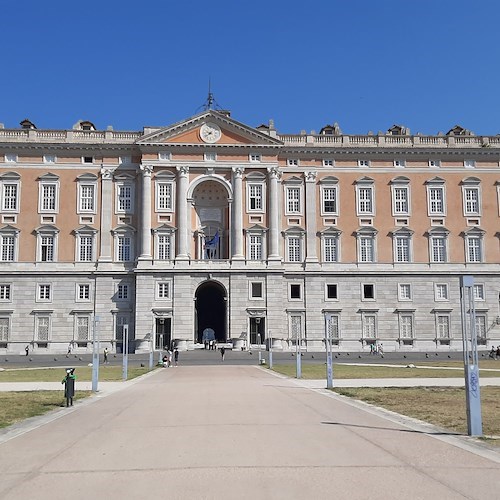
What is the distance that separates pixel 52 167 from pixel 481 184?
4880 centimetres

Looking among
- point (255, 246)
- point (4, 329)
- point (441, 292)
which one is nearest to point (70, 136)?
point (4, 329)

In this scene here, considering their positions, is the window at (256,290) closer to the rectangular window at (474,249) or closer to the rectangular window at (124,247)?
the rectangular window at (124,247)

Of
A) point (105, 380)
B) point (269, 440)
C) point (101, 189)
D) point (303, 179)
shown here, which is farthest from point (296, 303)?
point (269, 440)

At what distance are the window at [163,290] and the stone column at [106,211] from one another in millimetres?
6525

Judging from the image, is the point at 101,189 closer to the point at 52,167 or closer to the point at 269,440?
the point at 52,167

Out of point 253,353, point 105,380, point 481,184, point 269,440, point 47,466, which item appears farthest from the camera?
point 481,184

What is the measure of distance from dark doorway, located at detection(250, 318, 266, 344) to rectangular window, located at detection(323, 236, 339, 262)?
1061cm

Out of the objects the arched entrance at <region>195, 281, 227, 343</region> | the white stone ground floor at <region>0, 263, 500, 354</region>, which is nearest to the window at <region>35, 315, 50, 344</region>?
the white stone ground floor at <region>0, 263, 500, 354</region>

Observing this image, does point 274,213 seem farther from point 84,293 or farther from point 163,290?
point 84,293

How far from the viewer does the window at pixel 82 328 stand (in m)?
69.8

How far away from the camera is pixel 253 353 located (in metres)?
65.5

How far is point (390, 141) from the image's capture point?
75000 millimetres

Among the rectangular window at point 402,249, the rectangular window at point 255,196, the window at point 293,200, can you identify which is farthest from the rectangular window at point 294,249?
the rectangular window at point 402,249

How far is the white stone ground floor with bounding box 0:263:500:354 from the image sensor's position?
226ft
